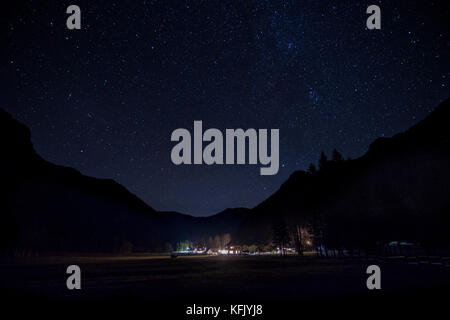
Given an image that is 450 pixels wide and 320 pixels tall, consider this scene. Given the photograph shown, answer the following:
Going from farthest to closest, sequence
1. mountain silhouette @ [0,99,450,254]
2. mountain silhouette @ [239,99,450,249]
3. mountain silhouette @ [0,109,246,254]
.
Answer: mountain silhouette @ [0,109,246,254] → mountain silhouette @ [0,99,450,254] → mountain silhouette @ [239,99,450,249]

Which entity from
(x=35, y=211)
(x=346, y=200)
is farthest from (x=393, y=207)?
(x=35, y=211)

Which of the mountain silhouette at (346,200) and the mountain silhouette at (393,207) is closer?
the mountain silhouette at (393,207)

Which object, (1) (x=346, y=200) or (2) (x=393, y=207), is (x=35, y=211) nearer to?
(1) (x=346, y=200)

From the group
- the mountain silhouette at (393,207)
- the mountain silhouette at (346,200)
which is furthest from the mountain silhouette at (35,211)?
the mountain silhouette at (393,207)

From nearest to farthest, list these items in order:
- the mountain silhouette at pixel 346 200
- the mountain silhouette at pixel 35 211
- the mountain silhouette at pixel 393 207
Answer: the mountain silhouette at pixel 393 207, the mountain silhouette at pixel 346 200, the mountain silhouette at pixel 35 211

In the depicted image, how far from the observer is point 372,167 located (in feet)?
407

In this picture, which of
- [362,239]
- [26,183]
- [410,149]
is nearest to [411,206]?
[362,239]

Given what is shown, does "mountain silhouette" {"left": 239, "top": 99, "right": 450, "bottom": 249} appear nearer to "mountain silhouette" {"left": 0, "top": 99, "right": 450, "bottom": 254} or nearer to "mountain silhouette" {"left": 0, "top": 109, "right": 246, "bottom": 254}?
"mountain silhouette" {"left": 0, "top": 99, "right": 450, "bottom": 254}

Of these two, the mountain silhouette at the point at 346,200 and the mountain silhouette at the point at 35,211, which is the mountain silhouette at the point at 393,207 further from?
the mountain silhouette at the point at 35,211

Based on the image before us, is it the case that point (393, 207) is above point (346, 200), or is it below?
below

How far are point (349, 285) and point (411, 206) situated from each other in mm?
61562

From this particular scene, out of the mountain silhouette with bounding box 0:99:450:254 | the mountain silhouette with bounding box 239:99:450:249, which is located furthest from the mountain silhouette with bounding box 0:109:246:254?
the mountain silhouette with bounding box 239:99:450:249

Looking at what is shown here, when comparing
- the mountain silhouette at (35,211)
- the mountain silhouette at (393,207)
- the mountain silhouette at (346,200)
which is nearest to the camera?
the mountain silhouette at (393,207)
